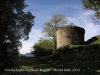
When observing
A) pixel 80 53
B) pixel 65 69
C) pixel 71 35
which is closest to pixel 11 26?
pixel 65 69

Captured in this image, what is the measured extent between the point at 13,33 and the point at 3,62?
9.57 feet

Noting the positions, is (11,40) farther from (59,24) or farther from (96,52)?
(59,24)

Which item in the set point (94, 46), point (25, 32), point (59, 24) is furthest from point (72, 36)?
point (59, 24)

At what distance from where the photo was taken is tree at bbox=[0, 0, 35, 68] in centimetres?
1485

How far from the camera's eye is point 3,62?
14.8 m

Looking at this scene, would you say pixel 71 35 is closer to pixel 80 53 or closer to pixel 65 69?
pixel 80 53

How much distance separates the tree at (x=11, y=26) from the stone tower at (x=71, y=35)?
36.9 feet

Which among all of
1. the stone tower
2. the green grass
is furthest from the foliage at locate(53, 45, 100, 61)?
the stone tower

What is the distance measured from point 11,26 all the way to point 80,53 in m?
10.9

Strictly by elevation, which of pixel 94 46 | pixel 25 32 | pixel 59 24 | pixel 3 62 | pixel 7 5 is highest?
pixel 59 24

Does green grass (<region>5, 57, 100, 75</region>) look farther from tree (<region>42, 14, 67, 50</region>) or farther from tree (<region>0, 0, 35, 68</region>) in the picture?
tree (<region>42, 14, 67, 50</region>)

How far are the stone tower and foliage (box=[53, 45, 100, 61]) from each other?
12.4ft

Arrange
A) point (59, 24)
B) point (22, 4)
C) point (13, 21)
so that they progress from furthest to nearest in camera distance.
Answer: point (59, 24)
point (22, 4)
point (13, 21)

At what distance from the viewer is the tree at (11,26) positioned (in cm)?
1485
